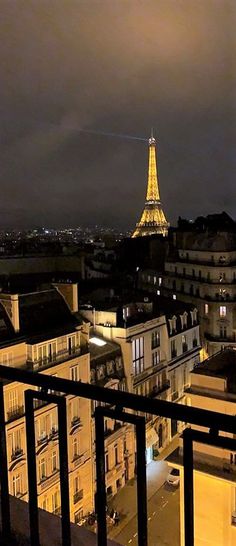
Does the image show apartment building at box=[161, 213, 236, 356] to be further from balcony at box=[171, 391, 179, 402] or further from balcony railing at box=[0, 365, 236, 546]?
balcony railing at box=[0, 365, 236, 546]

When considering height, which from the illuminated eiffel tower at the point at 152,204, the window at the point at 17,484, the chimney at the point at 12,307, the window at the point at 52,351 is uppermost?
the illuminated eiffel tower at the point at 152,204

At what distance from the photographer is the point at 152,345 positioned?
39.2 feet

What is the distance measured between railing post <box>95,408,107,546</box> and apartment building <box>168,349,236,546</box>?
3.67 m

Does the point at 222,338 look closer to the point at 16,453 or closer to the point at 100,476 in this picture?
the point at 16,453

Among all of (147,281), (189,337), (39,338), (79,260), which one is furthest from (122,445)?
(79,260)

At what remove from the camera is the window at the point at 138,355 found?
441 inches

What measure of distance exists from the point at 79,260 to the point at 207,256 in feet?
34.7

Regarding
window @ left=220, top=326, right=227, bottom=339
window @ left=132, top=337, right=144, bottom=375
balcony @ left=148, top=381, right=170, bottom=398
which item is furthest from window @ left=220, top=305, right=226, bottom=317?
window @ left=132, top=337, right=144, bottom=375

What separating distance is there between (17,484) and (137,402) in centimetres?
738

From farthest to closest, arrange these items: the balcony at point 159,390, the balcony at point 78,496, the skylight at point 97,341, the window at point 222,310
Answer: the window at point 222,310, the balcony at point 159,390, the skylight at point 97,341, the balcony at point 78,496

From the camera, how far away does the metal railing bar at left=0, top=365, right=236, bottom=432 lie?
3.35 feet

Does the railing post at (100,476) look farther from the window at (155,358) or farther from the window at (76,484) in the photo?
the window at (155,358)

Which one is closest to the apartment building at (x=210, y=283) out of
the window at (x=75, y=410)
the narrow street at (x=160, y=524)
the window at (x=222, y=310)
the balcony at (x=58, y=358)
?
the window at (x=222, y=310)

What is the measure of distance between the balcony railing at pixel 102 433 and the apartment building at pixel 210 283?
52.5ft
